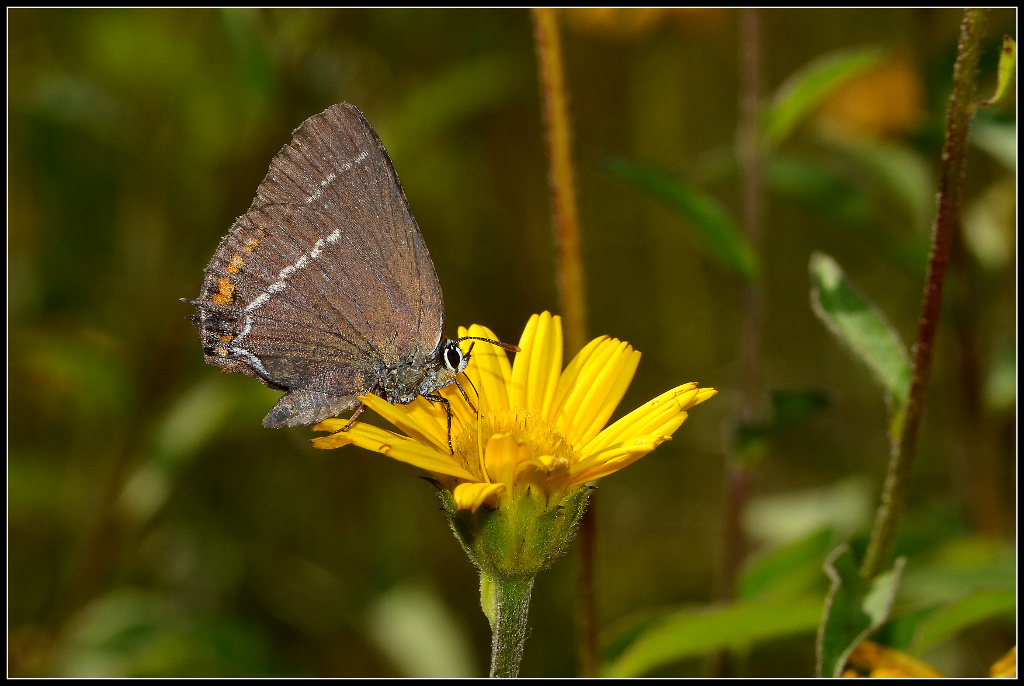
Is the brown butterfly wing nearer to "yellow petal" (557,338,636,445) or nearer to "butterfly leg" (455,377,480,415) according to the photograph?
"butterfly leg" (455,377,480,415)

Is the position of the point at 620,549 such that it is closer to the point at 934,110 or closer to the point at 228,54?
the point at 934,110

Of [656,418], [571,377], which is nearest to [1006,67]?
[656,418]

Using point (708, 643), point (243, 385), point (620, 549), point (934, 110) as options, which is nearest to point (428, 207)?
point (243, 385)

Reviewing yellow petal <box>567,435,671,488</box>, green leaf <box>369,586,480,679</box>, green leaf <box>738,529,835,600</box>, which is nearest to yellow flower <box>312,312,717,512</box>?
yellow petal <box>567,435,671,488</box>

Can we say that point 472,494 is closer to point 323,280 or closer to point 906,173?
point 323,280

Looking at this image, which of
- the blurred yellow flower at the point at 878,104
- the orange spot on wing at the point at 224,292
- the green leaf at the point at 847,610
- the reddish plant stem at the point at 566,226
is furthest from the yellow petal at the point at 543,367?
the blurred yellow flower at the point at 878,104
